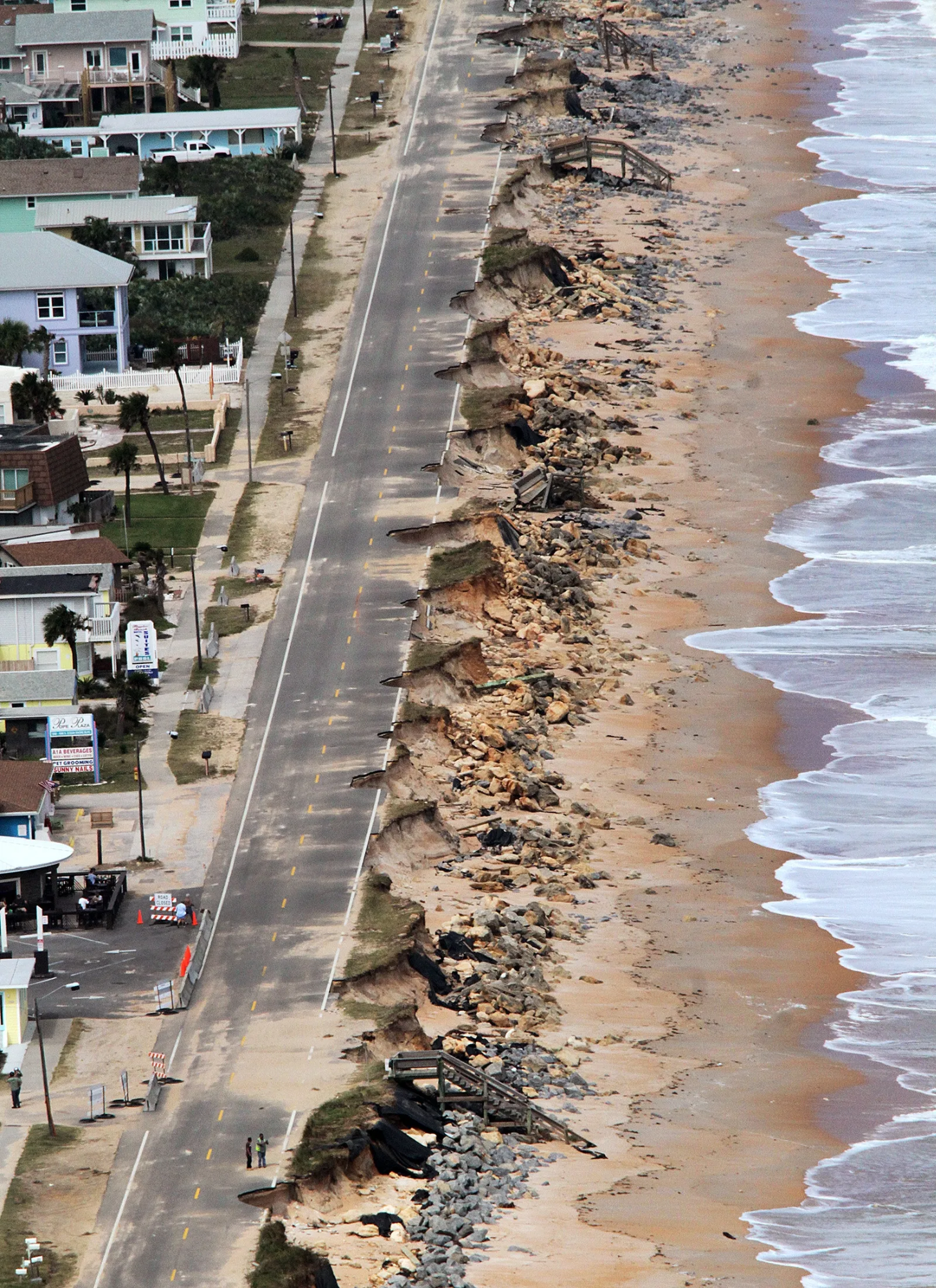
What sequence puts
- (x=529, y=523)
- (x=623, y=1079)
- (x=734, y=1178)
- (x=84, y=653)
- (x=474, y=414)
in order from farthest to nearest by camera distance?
Answer: (x=474, y=414) → (x=529, y=523) → (x=84, y=653) → (x=623, y=1079) → (x=734, y=1178)

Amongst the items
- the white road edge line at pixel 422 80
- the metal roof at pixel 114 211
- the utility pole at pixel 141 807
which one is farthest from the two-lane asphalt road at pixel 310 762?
the metal roof at pixel 114 211

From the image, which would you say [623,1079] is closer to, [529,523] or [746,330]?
[529,523]

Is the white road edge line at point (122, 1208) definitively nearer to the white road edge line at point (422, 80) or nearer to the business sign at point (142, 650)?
the business sign at point (142, 650)

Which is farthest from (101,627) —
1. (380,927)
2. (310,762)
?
(380,927)

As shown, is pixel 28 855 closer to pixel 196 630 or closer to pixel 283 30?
pixel 196 630

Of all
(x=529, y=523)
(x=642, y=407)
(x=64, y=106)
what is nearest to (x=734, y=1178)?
(x=529, y=523)
